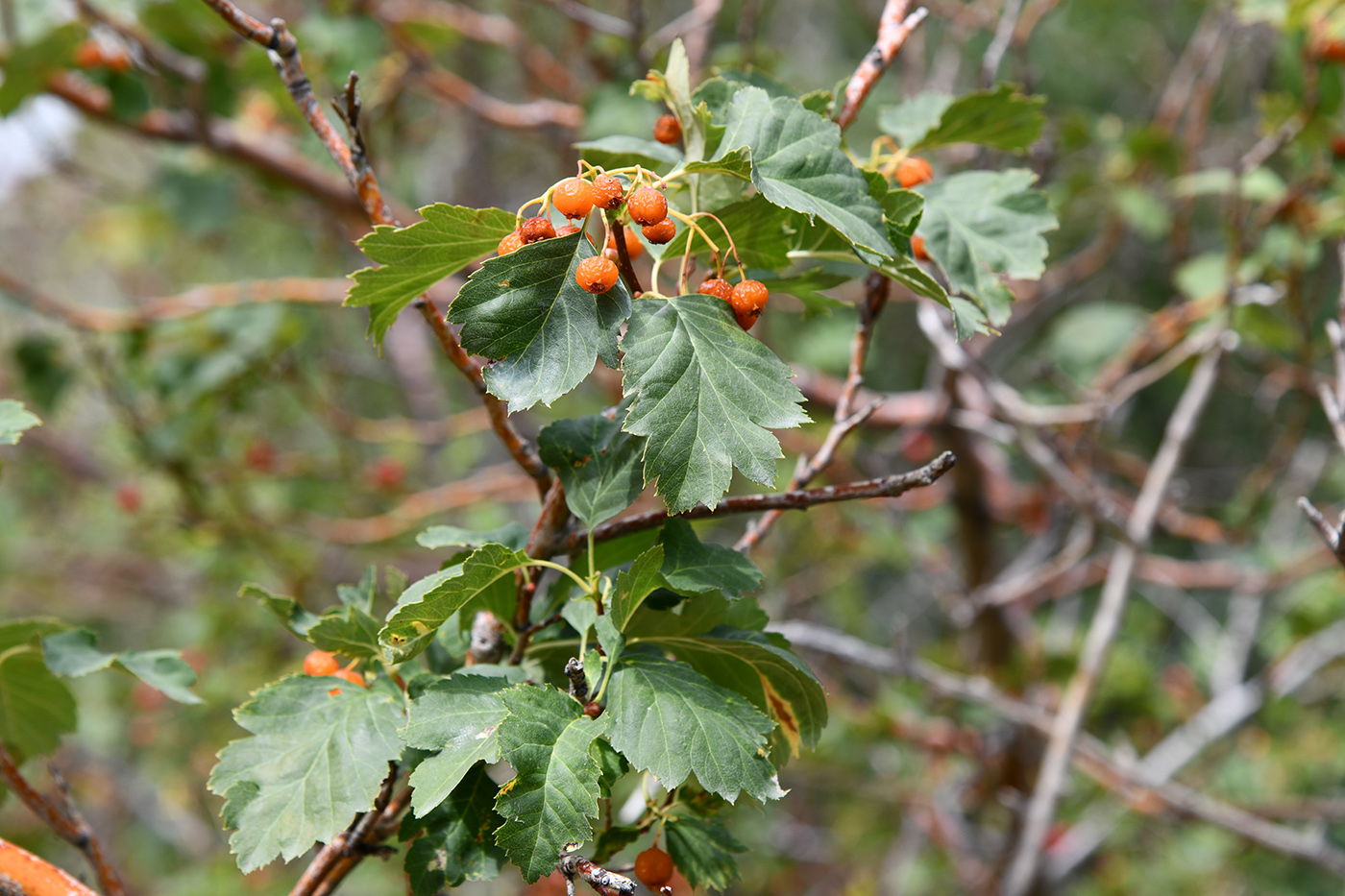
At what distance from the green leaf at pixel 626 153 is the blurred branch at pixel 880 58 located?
0.24 m

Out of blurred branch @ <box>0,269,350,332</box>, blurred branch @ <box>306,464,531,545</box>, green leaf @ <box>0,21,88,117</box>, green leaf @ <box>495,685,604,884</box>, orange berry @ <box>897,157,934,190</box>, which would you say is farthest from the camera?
blurred branch @ <box>306,464,531,545</box>

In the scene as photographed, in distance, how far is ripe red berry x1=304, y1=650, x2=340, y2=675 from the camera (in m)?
0.94

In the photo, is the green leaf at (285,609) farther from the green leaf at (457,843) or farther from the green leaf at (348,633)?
the green leaf at (457,843)

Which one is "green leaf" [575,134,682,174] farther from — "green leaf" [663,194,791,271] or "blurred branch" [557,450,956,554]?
"blurred branch" [557,450,956,554]

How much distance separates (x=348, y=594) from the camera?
98 centimetres

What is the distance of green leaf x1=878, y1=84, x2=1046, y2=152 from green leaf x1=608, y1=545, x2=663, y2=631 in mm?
732

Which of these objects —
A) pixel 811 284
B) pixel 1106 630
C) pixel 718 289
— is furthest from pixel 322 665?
pixel 1106 630

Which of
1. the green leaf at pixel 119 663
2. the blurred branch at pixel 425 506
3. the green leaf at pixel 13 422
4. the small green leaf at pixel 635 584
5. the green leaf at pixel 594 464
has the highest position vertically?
the green leaf at pixel 13 422

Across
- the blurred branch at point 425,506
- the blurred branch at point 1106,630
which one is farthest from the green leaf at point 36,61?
the blurred branch at point 1106,630

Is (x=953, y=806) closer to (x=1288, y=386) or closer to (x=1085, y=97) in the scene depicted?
(x=1288, y=386)

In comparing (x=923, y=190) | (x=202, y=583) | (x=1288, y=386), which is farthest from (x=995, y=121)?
(x=202, y=583)

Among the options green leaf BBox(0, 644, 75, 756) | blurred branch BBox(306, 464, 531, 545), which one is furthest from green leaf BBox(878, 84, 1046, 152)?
blurred branch BBox(306, 464, 531, 545)

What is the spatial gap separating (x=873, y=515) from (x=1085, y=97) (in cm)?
404

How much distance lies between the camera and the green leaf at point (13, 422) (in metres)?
0.90
